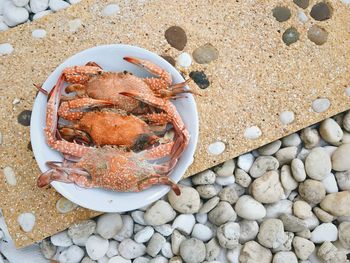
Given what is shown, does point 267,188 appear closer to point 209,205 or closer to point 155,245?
point 209,205

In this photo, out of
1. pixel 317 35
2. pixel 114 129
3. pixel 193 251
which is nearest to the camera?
pixel 114 129

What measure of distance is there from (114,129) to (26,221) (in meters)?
0.35

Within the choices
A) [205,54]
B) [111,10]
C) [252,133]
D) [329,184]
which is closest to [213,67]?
[205,54]

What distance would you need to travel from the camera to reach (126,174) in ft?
4.24

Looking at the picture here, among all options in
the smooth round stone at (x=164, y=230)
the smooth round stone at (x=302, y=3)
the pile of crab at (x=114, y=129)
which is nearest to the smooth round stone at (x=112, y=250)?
the smooth round stone at (x=164, y=230)

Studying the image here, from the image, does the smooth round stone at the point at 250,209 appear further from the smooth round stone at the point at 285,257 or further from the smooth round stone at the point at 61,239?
the smooth round stone at the point at 61,239

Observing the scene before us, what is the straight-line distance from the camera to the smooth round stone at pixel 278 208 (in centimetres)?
149

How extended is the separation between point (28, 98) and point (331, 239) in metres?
0.83

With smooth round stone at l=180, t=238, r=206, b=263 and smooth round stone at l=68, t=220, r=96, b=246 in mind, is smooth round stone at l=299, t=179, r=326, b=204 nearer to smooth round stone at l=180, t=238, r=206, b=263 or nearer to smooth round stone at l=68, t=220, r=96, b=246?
smooth round stone at l=180, t=238, r=206, b=263

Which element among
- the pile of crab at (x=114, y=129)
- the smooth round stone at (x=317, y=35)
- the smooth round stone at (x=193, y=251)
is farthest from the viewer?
the smooth round stone at (x=317, y=35)

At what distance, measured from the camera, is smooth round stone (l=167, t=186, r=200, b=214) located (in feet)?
4.76

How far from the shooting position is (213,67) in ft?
4.93

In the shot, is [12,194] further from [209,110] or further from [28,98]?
[209,110]

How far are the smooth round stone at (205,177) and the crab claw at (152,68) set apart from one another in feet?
0.85
